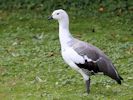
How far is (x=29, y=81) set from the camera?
34.8 ft

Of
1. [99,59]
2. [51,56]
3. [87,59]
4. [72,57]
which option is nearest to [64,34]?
[72,57]

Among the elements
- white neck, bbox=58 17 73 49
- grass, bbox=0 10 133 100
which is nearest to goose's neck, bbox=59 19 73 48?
white neck, bbox=58 17 73 49

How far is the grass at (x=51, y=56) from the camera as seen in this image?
9.77m

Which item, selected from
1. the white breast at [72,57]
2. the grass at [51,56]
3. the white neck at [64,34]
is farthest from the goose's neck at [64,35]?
the grass at [51,56]

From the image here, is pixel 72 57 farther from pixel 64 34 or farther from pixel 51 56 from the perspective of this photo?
Result: pixel 51 56

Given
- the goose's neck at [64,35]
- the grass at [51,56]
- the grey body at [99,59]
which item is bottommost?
the grass at [51,56]

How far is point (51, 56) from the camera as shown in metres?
12.4

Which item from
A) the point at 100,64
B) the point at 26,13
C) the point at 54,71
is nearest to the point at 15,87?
the point at 54,71

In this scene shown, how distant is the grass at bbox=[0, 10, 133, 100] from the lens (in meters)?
9.77

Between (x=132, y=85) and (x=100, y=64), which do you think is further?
(x=132, y=85)

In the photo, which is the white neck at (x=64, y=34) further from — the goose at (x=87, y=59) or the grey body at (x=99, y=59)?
the grey body at (x=99, y=59)

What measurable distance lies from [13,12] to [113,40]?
425cm

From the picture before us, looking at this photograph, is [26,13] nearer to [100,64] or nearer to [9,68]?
[9,68]

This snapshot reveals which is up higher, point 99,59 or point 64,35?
point 64,35
